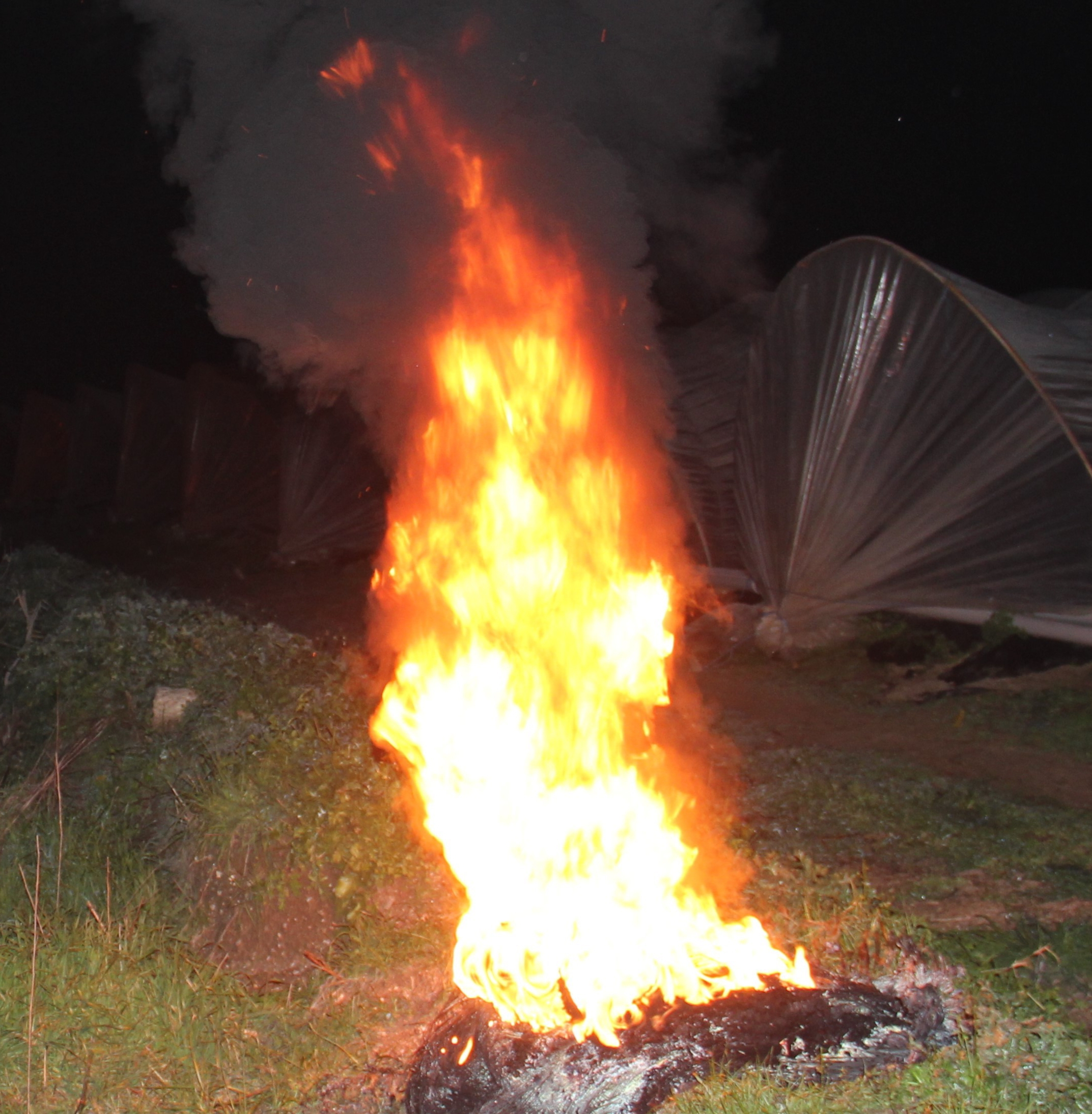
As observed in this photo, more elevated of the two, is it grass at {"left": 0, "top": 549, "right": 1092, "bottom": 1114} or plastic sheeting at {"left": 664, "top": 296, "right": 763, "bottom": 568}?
plastic sheeting at {"left": 664, "top": 296, "right": 763, "bottom": 568}

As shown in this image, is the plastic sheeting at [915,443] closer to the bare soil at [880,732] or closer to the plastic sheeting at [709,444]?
the bare soil at [880,732]

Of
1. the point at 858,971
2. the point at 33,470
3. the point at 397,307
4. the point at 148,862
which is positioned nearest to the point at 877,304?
the point at 397,307

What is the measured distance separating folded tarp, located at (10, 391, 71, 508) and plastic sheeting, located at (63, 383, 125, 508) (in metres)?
2.79

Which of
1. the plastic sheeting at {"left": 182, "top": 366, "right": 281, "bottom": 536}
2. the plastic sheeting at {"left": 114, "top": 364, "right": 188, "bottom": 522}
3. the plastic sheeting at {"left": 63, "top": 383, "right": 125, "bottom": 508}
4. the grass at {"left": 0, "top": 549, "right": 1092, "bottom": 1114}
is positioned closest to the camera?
the grass at {"left": 0, "top": 549, "right": 1092, "bottom": 1114}

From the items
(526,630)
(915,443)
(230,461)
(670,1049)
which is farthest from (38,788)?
(230,461)

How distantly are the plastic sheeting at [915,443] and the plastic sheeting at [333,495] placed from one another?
7.86m

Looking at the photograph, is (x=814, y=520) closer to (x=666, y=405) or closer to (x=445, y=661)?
(x=666, y=405)

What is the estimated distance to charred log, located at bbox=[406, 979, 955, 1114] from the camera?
340 centimetres

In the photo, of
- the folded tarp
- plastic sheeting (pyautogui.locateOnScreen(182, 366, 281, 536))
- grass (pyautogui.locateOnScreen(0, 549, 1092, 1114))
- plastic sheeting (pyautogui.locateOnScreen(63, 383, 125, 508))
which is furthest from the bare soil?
the folded tarp

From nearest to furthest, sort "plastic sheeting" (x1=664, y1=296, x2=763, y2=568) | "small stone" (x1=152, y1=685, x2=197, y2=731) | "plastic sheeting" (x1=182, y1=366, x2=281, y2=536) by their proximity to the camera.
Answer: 1. "small stone" (x1=152, y1=685, x2=197, y2=731)
2. "plastic sheeting" (x1=664, y1=296, x2=763, y2=568)
3. "plastic sheeting" (x1=182, y1=366, x2=281, y2=536)

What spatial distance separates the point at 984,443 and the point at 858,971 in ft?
17.8

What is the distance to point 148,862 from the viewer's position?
4.89m

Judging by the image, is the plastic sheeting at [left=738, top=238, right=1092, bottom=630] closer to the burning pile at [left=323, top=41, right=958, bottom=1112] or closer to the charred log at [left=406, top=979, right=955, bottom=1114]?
the burning pile at [left=323, top=41, right=958, bottom=1112]

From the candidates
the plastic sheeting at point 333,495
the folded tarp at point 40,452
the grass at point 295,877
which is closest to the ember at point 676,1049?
the grass at point 295,877
